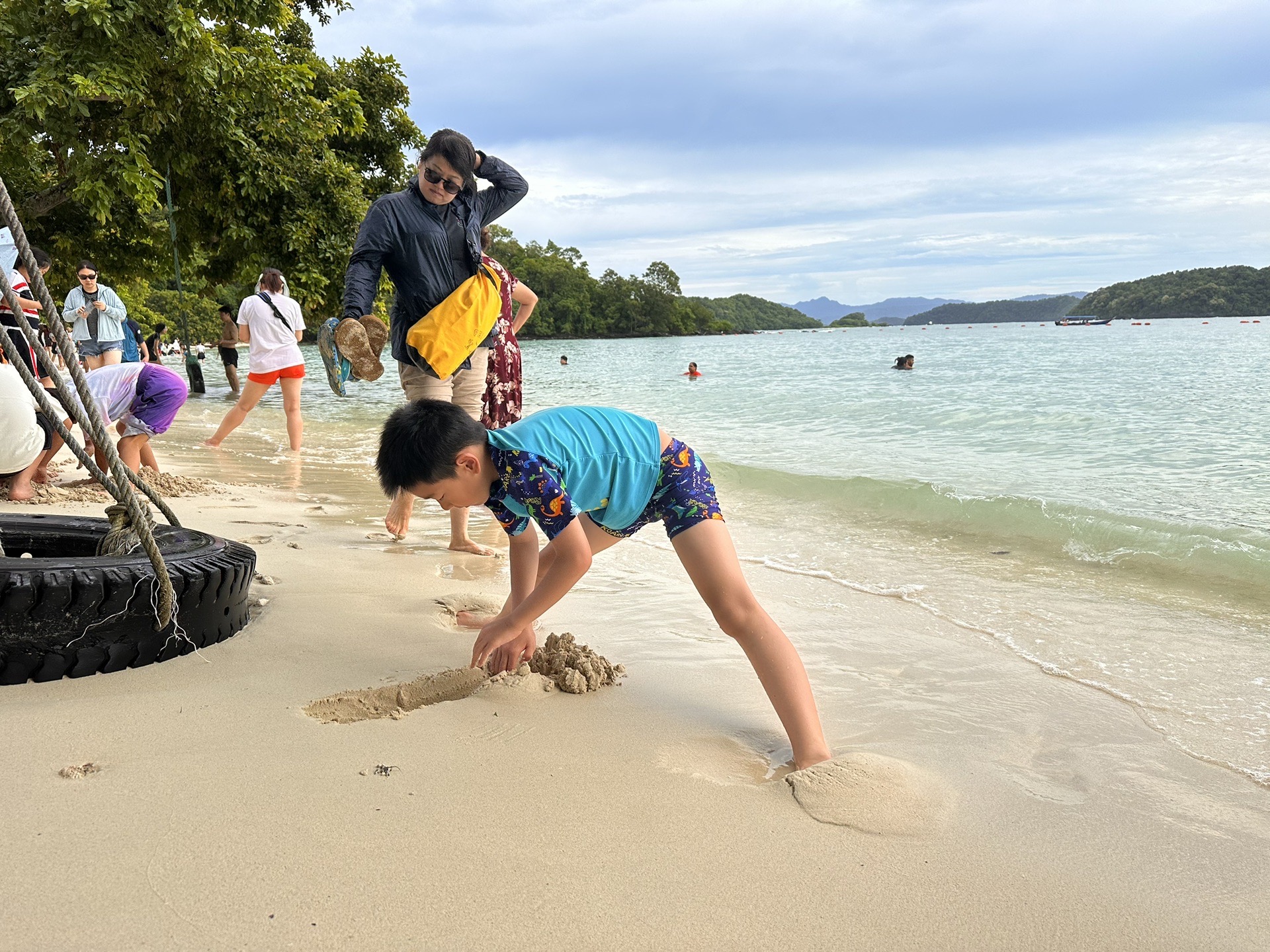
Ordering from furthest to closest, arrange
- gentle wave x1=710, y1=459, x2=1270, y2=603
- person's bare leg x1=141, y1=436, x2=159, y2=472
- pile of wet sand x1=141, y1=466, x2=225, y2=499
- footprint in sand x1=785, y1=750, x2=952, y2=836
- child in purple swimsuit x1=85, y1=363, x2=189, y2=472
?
person's bare leg x1=141, y1=436, x2=159, y2=472 → pile of wet sand x1=141, y1=466, x2=225, y2=499 → child in purple swimsuit x1=85, y1=363, x2=189, y2=472 → gentle wave x1=710, y1=459, x2=1270, y2=603 → footprint in sand x1=785, y1=750, x2=952, y2=836

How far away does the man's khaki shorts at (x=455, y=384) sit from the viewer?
171 inches

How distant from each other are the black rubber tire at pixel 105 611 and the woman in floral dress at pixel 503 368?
2083 millimetres

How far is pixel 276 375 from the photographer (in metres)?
8.51

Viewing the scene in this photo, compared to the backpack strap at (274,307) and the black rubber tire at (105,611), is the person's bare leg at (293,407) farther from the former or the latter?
the black rubber tire at (105,611)

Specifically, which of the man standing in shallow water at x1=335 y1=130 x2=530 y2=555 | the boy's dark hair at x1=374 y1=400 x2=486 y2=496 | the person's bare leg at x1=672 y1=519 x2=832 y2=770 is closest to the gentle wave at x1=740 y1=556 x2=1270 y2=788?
the person's bare leg at x1=672 y1=519 x2=832 y2=770

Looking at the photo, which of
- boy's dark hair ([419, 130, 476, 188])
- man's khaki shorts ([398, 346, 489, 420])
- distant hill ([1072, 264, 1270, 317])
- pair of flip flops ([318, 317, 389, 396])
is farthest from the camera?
distant hill ([1072, 264, 1270, 317])

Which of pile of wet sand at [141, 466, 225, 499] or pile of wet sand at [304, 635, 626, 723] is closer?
pile of wet sand at [304, 635, 626, 723]

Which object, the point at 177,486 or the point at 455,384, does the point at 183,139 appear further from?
the point at 455,384

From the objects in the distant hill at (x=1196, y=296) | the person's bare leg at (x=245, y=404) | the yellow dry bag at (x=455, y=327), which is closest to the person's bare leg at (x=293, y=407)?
the person's bare leg at (x=245, y=404)

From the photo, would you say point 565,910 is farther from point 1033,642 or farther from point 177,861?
point 1033,642

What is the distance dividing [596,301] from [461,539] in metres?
109

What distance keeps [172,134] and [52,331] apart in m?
12.5

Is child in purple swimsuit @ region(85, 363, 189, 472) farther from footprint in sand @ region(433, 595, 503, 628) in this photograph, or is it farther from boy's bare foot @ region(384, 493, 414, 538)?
footprint in sand @ region(433, 595, 503, 628)

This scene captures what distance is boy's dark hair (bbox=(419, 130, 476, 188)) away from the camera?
396cm
